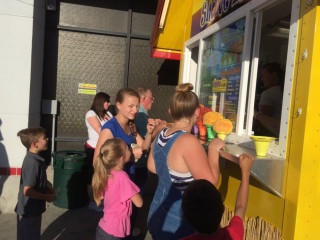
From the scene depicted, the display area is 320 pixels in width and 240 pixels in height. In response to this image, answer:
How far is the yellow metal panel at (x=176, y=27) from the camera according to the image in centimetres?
484

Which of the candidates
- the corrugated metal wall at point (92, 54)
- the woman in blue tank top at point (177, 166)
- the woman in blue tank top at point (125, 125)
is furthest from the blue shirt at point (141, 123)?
the corrugated metal wall at point (92, 54)

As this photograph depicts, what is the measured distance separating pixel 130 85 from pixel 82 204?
256cm

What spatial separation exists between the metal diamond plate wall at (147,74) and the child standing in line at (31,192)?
11.7 ft

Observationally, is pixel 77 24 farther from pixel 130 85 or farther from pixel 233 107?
pixel 233 107

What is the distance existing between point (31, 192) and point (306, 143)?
2.24 m

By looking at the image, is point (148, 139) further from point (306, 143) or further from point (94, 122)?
point (94, 122)

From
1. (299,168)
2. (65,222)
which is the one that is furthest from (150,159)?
(65,222)

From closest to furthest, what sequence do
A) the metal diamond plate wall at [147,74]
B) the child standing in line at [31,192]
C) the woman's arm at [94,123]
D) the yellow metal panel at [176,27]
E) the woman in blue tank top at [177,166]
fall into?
the woman in blue tank top at [177,166]
the child standing in line at [31,192]
the woman's arm at [94,123]
the yellow metal panel at [176,27]
the metal diamond plate wall at [147,74]

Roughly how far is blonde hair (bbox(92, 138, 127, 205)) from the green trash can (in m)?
2.25

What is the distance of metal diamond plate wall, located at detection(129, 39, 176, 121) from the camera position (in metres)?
6.20

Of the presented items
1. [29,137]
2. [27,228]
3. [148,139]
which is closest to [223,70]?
[148,139]

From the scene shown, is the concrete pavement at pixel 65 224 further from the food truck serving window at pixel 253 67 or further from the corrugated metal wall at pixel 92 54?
the food truck serving window at pixel 253 67

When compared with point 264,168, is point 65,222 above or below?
below

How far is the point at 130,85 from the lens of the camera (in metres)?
6.23
